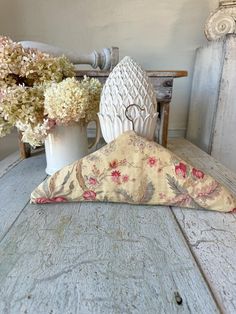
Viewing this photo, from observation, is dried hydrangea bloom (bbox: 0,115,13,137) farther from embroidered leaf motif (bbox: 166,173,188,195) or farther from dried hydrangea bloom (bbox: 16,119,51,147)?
embroidered leaf motif (bbox: 166,173,188,195)

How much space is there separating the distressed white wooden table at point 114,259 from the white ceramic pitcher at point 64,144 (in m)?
0.15

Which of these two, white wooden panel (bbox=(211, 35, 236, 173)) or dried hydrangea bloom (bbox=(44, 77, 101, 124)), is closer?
dried hydrangea bloom (bbox=(44, 77, 101, 124))

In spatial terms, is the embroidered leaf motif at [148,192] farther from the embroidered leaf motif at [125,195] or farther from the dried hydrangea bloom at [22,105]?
the dried hydrangea bloom at [22,105]

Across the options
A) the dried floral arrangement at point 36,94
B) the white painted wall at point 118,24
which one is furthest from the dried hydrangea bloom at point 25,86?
the white painted wall at point 118,24

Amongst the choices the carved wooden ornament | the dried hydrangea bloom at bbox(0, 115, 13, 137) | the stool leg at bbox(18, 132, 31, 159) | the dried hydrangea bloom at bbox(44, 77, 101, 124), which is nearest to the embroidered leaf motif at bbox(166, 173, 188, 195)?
the dried hydrangea bloom at bbox(44, 77, 101, 124)

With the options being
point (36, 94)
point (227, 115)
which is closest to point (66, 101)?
point (36, 94)

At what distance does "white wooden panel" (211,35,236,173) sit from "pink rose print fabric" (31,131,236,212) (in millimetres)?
564

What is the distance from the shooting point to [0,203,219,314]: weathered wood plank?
0.25 metres

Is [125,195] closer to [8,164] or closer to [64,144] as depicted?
[64,144]

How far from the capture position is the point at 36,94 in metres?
0.51

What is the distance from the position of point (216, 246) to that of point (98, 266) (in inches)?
6.6

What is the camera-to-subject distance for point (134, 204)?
0.46m

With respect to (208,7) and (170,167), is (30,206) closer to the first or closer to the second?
(170,167)

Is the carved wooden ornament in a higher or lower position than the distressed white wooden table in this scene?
higher
